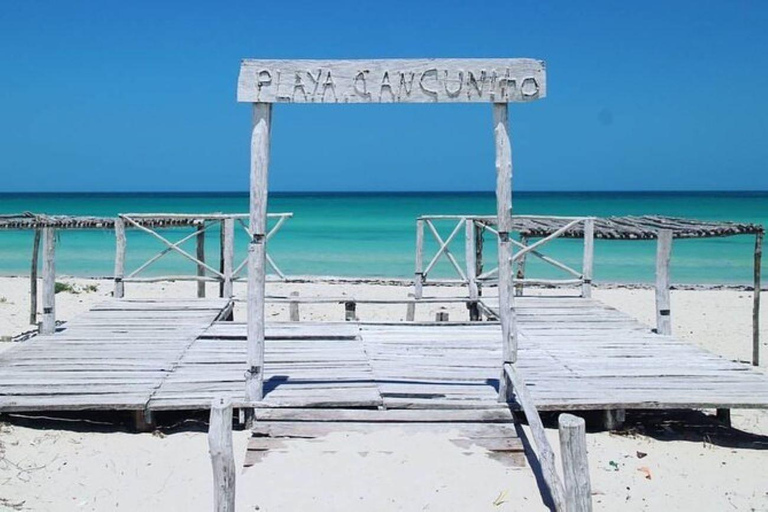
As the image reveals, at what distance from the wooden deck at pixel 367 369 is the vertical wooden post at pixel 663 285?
23 centimetres

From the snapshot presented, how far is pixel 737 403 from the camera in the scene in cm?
595

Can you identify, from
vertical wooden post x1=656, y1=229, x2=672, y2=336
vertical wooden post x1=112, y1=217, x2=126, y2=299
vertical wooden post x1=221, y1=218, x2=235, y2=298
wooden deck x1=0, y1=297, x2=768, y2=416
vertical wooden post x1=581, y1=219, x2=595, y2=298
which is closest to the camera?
wooden deck x1=0, y1=297, x2=768, y2=416

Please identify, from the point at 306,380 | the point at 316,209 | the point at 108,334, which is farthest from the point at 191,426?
the point at 316,209

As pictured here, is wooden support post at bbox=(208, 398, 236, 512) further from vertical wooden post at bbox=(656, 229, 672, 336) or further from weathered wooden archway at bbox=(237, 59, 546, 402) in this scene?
vertical wooden post at bbox=(656, 229, 672, 336)

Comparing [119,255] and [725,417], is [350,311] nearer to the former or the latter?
[119,255]

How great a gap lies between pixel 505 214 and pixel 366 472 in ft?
7.03

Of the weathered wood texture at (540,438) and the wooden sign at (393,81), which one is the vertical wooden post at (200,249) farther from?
the weathered wood texture at (540,438)

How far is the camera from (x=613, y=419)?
628 centimetres

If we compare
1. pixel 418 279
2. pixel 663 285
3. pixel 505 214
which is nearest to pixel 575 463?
pixel 505 214

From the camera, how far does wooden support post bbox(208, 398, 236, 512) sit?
13.5 ft

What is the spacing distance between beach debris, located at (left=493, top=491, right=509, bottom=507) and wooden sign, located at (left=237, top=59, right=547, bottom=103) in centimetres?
276

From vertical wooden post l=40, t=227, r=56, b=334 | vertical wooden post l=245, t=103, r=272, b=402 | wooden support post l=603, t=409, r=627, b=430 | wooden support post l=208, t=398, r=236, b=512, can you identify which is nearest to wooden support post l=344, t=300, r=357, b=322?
vertical wooden post l=40, t=227, r=56, b=334

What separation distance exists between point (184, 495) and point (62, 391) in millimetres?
1748

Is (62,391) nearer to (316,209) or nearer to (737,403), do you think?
(737,403)
